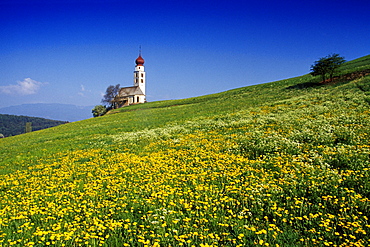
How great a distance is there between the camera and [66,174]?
11000mm

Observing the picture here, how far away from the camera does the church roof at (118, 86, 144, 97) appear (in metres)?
120

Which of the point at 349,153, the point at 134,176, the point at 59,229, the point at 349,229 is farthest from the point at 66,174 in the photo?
the point at 349,153

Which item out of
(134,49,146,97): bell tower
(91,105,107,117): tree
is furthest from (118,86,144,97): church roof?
(91,105,107,117): tree

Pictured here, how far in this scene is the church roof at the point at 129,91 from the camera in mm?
119750

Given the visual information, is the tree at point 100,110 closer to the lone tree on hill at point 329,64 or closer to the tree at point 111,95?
the tree at point 111,95

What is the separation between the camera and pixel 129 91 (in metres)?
121

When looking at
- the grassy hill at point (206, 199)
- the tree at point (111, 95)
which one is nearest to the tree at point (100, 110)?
the tree at point (111, 95)

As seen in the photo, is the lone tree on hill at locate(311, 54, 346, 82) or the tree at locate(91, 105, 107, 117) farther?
the tree at locate(91, 105, 107, 117)

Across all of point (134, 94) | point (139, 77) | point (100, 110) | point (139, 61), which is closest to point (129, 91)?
point (134, 94)

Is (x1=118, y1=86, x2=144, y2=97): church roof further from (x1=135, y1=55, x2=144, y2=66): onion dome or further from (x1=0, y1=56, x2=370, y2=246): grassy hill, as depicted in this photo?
(x1=0, y1=56, x2=370, y2=246): grassy hill

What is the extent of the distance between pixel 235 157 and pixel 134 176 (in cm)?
467

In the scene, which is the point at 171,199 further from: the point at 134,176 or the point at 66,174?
the point at 66,174

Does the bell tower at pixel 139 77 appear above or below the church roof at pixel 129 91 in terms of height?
above

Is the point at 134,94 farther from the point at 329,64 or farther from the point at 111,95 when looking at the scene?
the point at 329,64
